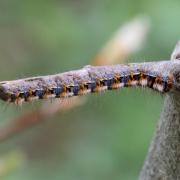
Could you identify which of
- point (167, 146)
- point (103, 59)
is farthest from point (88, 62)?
point (167, 146)

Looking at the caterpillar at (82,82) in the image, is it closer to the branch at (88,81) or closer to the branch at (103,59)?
the branch at (88,81)

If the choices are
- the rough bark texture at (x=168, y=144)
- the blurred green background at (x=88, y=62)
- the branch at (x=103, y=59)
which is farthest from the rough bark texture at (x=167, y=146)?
the blurred green background at (x=88, y=62)

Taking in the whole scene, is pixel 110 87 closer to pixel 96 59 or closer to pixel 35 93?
pixel 35 93

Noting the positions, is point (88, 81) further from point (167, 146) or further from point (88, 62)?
point (88, 62)

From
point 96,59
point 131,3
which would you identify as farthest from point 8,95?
point 131,3

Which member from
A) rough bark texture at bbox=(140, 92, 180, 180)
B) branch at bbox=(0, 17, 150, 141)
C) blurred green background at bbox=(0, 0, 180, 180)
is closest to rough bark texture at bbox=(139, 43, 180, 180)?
rough bark texture at bbox=(140, 92, 180, 180)

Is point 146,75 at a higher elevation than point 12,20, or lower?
lower

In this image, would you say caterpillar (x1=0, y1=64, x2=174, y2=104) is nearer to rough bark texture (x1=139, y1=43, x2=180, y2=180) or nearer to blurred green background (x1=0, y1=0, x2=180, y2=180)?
rough bark texture (x1=139, y1=43, x2=180, y2=180)
